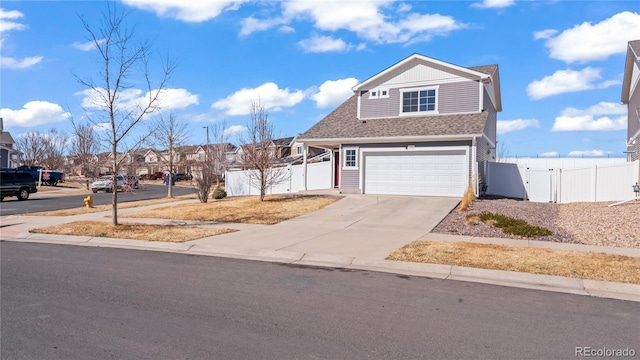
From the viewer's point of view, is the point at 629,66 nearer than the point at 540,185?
No

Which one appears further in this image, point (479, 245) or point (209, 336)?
point (479, 245)

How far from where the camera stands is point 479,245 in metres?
10.4

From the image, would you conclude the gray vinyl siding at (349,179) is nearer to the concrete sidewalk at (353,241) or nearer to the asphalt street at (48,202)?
the concrete sidewalk at (353,241)

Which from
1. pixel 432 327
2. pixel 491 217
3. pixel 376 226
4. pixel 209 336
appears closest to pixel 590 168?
pixel 491 217

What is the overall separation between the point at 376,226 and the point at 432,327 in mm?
8903

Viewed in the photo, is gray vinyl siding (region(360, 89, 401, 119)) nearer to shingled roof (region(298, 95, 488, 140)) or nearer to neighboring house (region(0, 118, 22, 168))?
shingled roof (region(298, 95, 488, 140))

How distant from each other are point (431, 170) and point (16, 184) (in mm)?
27696

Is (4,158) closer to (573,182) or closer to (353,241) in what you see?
(353,241)

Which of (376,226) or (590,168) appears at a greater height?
(590,168)

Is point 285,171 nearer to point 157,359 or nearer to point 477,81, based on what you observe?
point 477,81

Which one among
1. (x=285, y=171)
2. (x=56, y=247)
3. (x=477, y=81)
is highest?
(x=477, y=81)

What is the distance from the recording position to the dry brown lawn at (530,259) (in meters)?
7.79

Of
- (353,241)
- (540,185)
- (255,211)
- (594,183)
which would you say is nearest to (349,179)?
(255,211)

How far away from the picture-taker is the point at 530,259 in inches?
348
